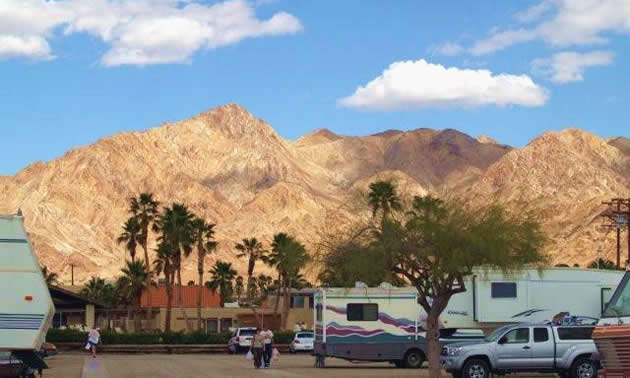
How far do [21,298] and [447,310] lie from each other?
73.3 feet

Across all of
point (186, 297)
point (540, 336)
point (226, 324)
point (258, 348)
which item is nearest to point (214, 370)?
point (258, 348)

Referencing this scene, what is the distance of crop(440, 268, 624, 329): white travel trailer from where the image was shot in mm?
41531

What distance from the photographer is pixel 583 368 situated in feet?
96.4

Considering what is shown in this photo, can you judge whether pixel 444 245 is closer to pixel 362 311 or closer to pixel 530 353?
pixel 530 353

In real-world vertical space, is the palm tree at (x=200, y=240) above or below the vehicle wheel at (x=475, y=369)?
above

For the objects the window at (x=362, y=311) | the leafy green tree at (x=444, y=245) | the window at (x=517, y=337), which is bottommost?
the window at (x=517, y=337)

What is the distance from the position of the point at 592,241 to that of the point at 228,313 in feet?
245

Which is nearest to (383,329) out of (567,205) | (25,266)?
(25,266)

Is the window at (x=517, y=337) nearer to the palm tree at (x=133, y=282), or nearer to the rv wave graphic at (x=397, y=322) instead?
the rv wave graphic at (x=397, y=322)

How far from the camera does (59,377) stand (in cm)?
3469

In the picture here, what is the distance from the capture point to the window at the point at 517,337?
29688 mm

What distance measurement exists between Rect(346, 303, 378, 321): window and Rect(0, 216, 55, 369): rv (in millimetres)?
16045

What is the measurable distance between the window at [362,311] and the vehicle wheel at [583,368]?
10261mm

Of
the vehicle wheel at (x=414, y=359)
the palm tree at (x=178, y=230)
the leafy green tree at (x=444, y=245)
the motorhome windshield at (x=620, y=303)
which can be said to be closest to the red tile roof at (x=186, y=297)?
the palm tree at (x=178, y=230)
